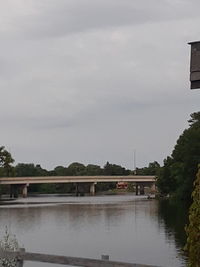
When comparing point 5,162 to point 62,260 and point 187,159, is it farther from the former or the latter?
point 62,260

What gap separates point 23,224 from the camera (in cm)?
6075

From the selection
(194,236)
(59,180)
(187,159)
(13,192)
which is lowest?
(194,236)

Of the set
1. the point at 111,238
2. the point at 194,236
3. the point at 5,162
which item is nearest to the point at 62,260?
the point at 194,236

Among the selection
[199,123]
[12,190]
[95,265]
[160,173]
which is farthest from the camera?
[12,190]

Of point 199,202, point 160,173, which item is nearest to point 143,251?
point 199,202

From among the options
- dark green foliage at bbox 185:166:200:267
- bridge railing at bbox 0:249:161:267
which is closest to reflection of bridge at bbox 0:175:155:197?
bridge railing at bbox 0:249:161:267

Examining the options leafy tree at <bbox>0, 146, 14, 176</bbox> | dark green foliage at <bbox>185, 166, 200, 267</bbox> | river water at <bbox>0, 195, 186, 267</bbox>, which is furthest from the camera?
leafy tree at <bbox>0, 146, 14, 176</bbox>

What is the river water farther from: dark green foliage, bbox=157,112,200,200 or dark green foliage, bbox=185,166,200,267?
dark green foliage, bbox=157,112,200,200

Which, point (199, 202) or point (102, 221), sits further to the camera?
point (102, 221)

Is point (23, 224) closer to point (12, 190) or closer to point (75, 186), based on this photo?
point (12, 190)

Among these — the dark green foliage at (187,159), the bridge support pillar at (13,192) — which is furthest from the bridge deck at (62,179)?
the dark green foliage at (187,159)

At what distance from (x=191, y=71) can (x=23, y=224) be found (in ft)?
Result: 185

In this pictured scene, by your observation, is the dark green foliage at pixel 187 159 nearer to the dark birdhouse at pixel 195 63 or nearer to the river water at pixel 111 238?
the river water at pixel 111 238

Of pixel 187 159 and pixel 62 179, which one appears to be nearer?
pixel 187 159
